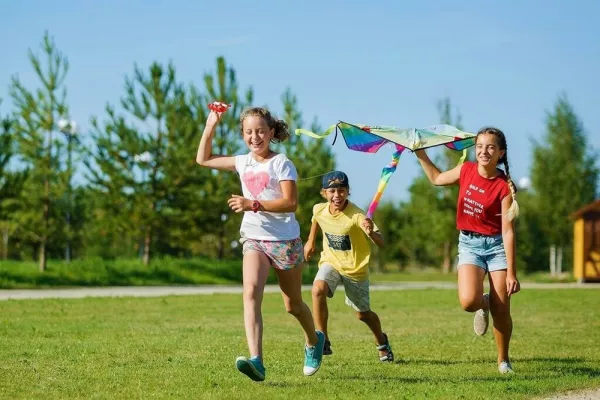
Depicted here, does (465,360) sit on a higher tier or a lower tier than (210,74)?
lower

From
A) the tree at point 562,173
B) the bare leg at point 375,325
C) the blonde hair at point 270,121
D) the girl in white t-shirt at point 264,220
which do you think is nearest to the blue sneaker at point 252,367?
the girl in white t-shirt at point 264,220

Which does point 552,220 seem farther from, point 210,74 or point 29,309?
point 29,309

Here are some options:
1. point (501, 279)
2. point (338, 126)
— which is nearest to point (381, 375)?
point (501, 279)

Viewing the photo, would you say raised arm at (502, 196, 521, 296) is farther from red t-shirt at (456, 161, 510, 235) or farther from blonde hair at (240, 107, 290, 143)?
blonde hair at (240, 107, 290, 143)

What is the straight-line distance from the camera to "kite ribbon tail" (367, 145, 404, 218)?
9266 mm

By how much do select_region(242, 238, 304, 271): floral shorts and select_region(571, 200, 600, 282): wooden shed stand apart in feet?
104

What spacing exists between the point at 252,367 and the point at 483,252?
A: 2.55 m

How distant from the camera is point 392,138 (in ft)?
30.9

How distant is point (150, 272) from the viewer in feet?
102

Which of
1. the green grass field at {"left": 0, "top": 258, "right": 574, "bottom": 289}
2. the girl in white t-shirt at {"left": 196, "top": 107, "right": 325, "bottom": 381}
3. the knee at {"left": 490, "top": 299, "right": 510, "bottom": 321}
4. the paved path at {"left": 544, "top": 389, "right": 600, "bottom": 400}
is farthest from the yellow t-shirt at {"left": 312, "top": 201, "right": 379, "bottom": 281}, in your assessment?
the green grass field at {"left": 0, "top": 258, "right": 574, "bottom": 289}

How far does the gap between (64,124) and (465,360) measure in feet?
69.9

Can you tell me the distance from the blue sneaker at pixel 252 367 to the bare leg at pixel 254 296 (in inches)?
4.9

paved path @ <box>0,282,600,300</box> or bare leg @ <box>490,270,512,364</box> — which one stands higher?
bare leg @ <box>490,270,512,364</box>

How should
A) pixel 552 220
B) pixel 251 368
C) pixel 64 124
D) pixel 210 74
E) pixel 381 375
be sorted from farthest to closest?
1. pixel 552 220
2. pixel 210 74
3. pixel 64 124
4. pixel 381 375
5. pixel 251 368
